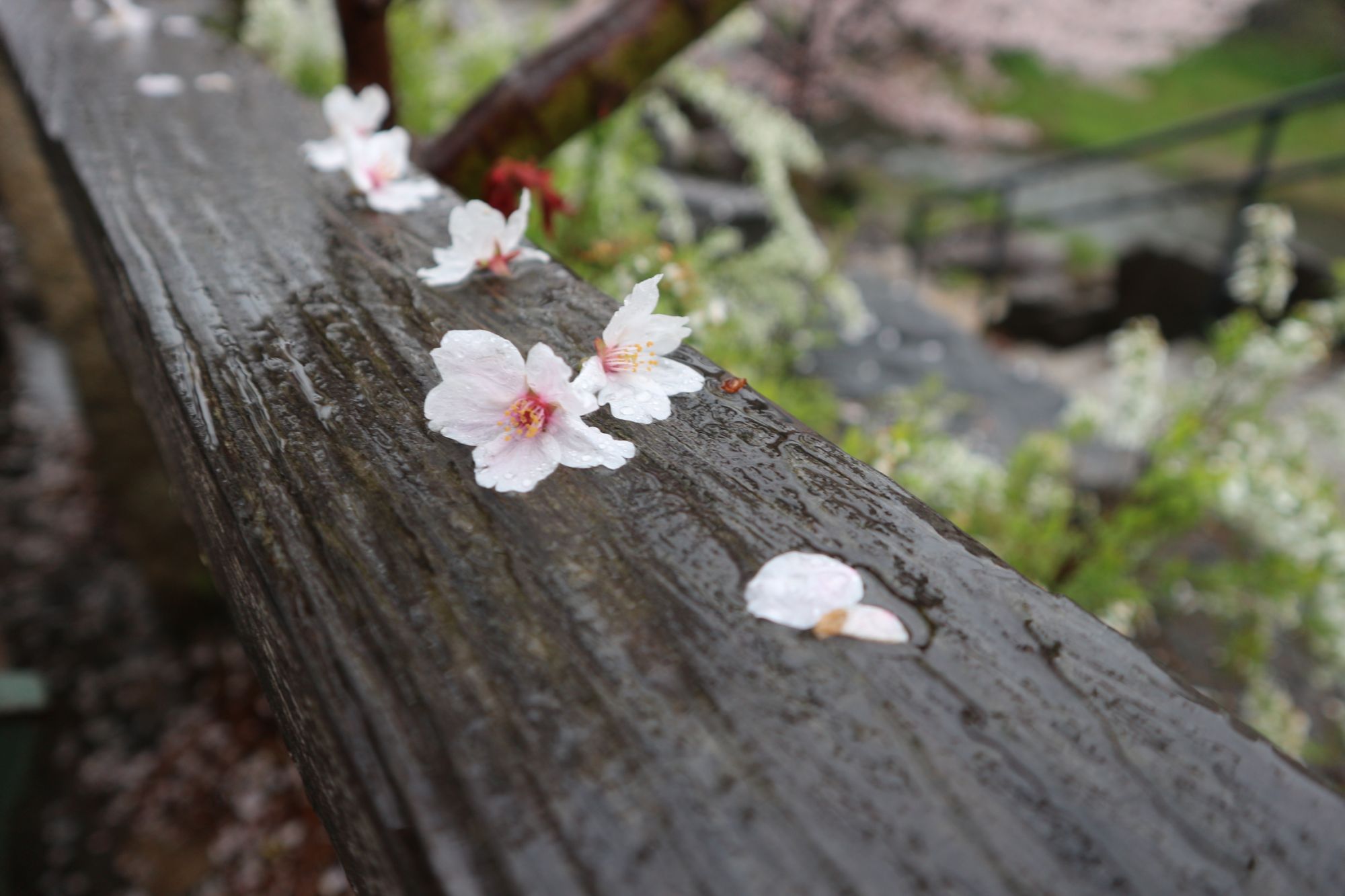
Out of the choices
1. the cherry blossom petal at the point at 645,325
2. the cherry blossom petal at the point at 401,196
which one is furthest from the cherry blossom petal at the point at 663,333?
the cherry blossom petal at the point at 401,196

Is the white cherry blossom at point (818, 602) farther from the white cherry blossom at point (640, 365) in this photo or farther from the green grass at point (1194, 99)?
the green grass at point (1194, 99)

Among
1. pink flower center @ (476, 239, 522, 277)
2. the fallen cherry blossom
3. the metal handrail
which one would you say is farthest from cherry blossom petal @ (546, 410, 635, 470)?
the metal handrail

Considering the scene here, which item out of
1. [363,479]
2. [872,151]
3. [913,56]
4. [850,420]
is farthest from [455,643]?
[872,151]

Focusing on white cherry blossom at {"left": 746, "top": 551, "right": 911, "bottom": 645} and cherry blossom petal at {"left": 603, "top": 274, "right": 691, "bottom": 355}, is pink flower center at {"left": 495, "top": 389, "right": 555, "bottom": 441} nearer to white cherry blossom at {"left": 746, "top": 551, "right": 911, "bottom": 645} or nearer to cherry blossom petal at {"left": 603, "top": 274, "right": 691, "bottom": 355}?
cherry blossom petal at {"left": 603, "top": 274, "right": 691, "bottom": 355}

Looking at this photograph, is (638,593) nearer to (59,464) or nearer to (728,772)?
(728,772)

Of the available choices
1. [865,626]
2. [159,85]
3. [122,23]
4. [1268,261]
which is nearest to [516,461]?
[865,626]

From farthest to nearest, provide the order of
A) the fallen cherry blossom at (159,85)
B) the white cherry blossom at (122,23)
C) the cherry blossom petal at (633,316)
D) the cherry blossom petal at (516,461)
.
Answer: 1. the white cherry blossom at (122,23)
2. the fallen cherry blossom at (159,85)
3. the cherry blossom petal at (633,316)
4. the cherry blossom petal at (516,461)
